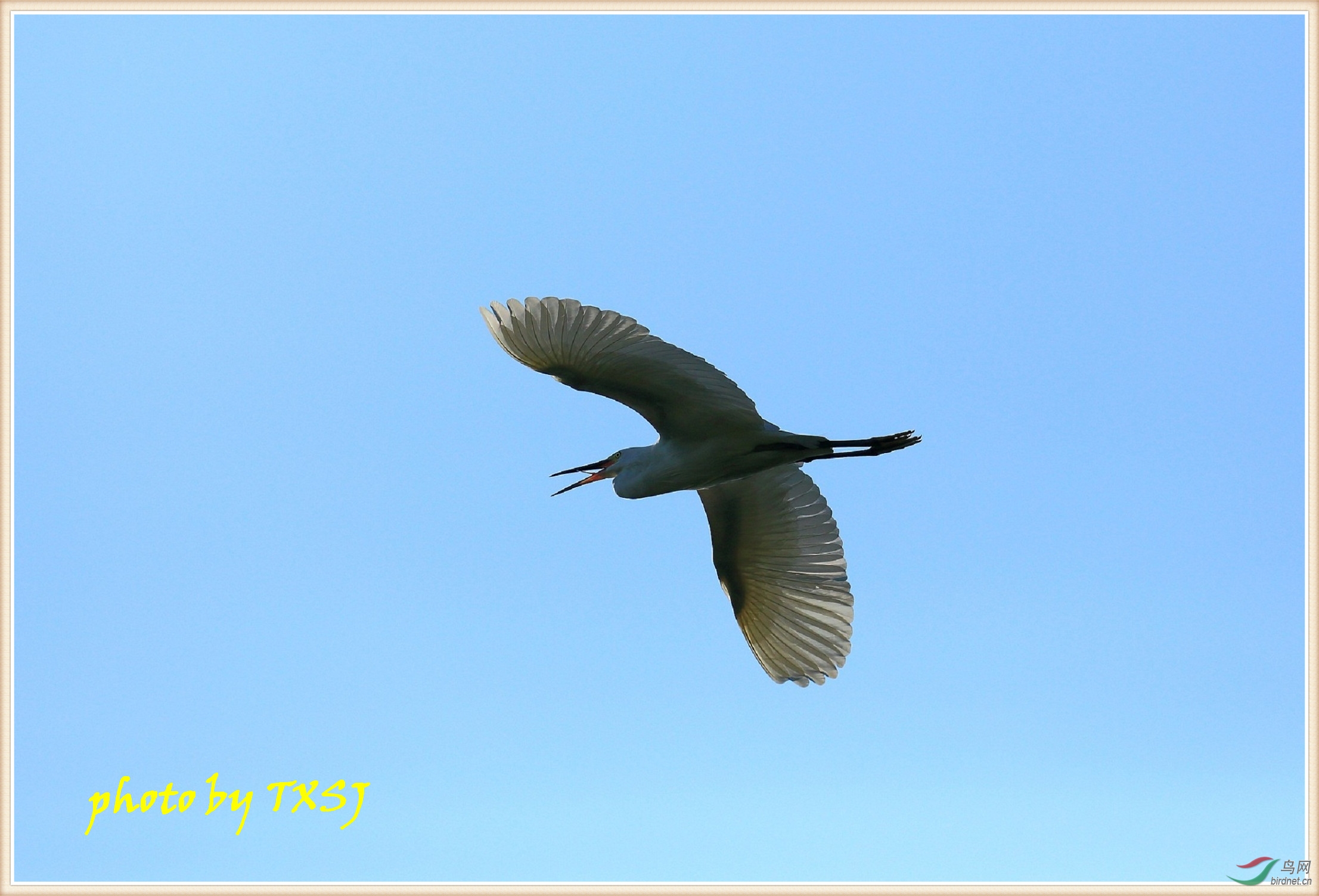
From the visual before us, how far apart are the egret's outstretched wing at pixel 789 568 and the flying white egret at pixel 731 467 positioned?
0.4 inches

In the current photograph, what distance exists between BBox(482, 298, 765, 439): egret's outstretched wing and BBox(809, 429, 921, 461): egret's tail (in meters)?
0.84

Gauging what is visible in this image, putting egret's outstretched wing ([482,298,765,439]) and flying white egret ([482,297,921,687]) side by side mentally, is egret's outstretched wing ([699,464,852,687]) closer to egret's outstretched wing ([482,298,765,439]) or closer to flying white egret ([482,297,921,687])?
flying white egret ([482,297,921,687])

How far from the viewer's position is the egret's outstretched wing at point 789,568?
9.60 meters

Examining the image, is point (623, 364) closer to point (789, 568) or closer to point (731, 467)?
point (731, 467)

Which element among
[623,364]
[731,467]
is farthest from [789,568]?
[623,364]

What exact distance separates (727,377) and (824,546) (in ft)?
7.69

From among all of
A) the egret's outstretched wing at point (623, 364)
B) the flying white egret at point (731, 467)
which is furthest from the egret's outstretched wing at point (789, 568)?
the egret's outstretched wing at point (623, 364)

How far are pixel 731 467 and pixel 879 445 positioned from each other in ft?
4.10

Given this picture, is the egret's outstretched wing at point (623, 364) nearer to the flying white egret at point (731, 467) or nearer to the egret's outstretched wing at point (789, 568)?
the flying white egret at point (731, 467)

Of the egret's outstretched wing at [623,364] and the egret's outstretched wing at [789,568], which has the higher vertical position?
the egret's outstretched wing at [623,364]

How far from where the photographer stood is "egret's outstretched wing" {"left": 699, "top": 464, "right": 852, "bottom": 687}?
9602 millimetres

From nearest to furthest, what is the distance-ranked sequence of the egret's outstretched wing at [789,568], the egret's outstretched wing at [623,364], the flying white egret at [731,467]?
the egret's outstretched wing at [623,364]
the flying white egret at [731,467]
the egret's outstretched wing at [789,568]

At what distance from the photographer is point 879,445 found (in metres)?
9.11

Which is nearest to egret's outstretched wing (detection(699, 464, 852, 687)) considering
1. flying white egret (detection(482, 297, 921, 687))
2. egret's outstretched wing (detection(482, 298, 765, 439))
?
flying white egret (detection(482, 297, 921, 687))
